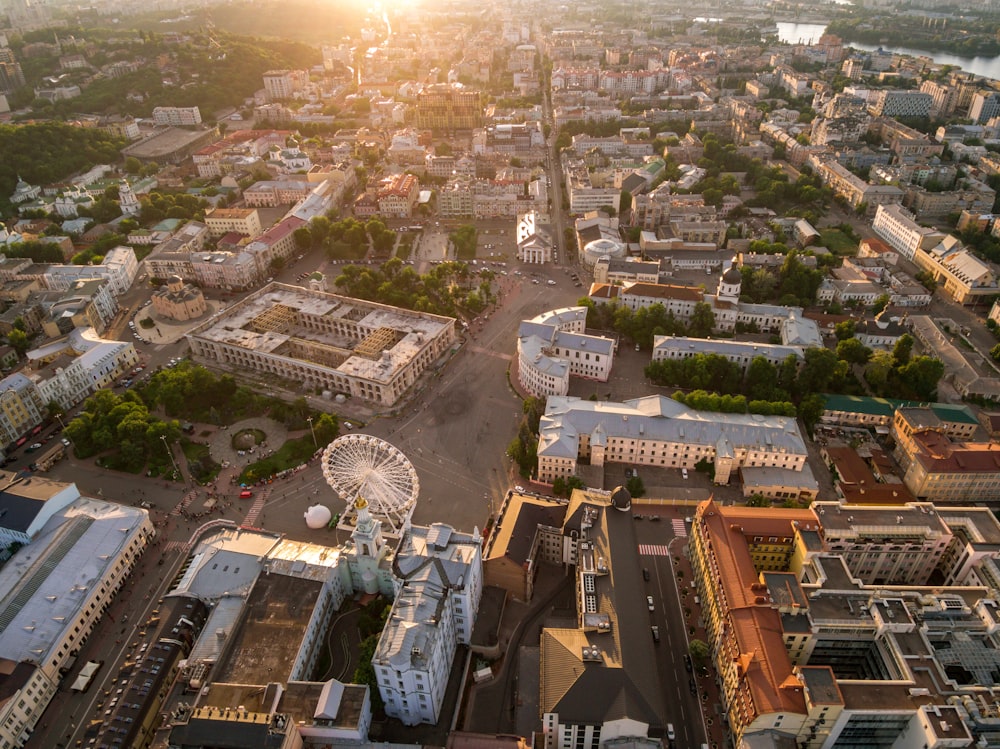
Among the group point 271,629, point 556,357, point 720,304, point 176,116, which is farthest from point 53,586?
point 176,116

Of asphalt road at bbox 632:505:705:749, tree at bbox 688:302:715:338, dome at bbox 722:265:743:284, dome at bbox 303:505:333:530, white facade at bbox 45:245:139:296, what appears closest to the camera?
asphalt road at bbox 632:505:705:749

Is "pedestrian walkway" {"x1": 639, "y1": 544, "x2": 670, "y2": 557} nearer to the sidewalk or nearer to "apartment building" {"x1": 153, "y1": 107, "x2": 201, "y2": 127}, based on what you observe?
the sidewalk

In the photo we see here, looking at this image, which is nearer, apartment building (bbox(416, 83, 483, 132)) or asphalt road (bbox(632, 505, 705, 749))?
asphalt road (bbox(632, 505, 705, 749))

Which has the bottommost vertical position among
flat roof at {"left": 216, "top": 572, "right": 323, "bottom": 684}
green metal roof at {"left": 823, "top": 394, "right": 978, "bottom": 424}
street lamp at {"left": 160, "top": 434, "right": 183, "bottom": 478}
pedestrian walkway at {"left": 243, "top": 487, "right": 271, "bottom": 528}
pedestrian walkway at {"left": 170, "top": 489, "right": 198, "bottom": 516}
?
pedestrian walkway at {"left": 170, "top": 489, "right": 198, "bottom": 516}

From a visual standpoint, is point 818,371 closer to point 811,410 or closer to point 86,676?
point 811,410

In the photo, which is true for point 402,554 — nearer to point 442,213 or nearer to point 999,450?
point 999,450

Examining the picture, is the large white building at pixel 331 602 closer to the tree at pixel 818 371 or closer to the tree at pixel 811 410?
the tree at pixel 811 410

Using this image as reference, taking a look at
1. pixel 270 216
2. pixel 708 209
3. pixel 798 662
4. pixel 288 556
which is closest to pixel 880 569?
pixel 798 662

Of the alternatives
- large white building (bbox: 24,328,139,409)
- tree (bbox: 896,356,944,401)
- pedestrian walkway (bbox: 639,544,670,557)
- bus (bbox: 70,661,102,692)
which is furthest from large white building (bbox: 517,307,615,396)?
large white building (bbox: 24,328,139,409)
